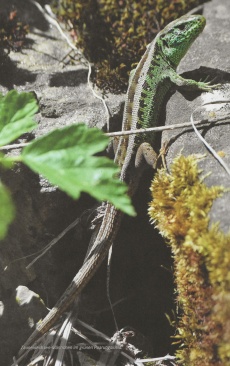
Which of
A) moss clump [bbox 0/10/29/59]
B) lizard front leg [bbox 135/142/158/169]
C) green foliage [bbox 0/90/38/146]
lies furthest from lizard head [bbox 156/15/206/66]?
green foliage [bbox 0/90/38/146]

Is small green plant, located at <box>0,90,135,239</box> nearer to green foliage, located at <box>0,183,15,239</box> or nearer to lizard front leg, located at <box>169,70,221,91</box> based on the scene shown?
green foliage, located at <box>0,183,15,239</box>

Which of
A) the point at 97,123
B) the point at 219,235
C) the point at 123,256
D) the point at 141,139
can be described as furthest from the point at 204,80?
the point at 219,235

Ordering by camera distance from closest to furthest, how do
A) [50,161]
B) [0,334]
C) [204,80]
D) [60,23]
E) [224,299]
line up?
[50,161], [224,299], [0,334], [204,80], [60,23]

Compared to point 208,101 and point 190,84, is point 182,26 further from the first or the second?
point 208,101

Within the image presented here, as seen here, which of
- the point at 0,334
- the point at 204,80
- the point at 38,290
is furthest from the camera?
the point at 204,80

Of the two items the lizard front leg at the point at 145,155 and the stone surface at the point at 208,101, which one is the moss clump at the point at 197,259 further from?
the lizard front leg at the point at 145,155

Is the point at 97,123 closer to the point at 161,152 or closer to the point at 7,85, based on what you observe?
the point at 161,152
